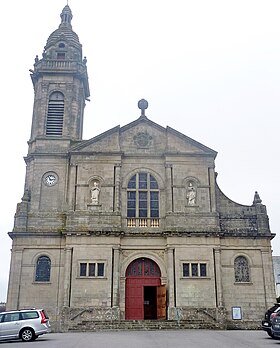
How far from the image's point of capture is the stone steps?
23.8 m

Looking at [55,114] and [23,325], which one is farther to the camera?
[55,114]

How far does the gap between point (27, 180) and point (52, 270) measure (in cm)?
663

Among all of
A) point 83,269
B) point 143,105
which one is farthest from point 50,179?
point 143,105

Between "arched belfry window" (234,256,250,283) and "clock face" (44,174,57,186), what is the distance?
12.7 m

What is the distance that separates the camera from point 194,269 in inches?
1043

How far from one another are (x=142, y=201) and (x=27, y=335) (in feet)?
39.3

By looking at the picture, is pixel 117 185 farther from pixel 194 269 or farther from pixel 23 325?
pixel 23 325

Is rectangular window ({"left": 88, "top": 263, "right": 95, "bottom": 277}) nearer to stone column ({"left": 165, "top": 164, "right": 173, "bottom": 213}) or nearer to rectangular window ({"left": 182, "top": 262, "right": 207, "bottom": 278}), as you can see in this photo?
rectangular window ({"left": 182, "top": 262, "right": 207, "bottom": 278})

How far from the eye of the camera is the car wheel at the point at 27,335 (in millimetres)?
18531

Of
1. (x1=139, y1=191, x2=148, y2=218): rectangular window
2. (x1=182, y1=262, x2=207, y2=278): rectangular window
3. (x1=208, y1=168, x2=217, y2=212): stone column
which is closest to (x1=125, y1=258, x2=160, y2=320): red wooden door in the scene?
(x1=182, y1=262, x2=207, y2=278): rectangular window

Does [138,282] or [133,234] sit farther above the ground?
[133,234]

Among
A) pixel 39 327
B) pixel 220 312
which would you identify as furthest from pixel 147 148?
pixel 39 327

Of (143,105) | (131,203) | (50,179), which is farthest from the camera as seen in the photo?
(143,105)

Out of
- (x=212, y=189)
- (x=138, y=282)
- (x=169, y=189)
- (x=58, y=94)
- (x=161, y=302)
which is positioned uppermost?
(x=58, y=94)
